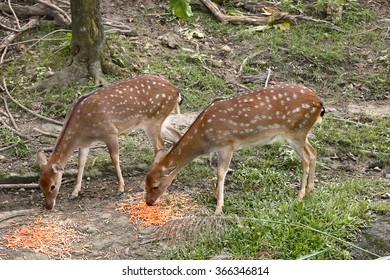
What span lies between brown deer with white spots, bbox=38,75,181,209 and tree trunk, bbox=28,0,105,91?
7.09ft

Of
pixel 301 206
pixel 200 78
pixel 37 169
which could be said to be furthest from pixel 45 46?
pixel 301 206

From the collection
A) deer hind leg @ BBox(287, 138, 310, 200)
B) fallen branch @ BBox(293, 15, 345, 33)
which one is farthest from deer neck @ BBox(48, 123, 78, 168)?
fallen branch @ BBox(293, 15, 345, 33)

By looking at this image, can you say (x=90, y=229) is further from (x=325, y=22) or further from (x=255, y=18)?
(x=325, y=22)

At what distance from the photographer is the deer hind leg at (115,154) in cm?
938

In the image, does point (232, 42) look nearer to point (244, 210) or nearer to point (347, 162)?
point (347, 162)

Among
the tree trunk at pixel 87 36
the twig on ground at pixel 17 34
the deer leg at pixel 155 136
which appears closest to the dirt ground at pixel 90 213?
the deer leg at pixel 155 136

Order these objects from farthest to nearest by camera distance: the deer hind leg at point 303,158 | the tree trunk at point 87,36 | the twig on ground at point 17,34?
the twig on ground at point 17,34 → the tree trunk at point 87,36 → the deer hind leg at point 303,158

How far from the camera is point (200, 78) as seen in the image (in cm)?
1216

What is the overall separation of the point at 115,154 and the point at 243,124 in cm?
170

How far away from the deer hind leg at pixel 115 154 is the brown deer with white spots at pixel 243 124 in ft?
1.90

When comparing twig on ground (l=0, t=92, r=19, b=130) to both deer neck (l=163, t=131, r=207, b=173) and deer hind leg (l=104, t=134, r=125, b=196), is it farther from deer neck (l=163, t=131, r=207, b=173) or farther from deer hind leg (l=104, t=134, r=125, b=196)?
deer neck (l=163, t=131, r=207, b=173)

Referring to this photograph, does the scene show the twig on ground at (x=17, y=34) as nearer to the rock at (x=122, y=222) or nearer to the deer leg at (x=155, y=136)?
the deer leg at (x=155, y=136)

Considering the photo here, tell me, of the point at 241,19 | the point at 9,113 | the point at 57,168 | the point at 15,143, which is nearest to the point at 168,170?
the point at 57,168

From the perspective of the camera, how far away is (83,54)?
1167 centimetres
